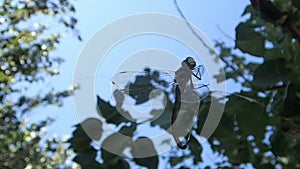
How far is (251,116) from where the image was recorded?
56 centimetres

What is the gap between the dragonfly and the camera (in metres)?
0.26

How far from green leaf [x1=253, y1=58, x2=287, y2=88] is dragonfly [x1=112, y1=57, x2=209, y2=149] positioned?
0.15m

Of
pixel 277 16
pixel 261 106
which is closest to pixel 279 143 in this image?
pixel 261 106

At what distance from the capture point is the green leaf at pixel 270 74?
47 centimetres

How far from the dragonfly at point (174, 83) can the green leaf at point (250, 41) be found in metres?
0.19

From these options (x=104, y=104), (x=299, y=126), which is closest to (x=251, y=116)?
(x=299, y=126)

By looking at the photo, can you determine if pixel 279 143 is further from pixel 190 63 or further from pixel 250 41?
pixel 190 63

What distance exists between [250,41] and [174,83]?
0.27 meters

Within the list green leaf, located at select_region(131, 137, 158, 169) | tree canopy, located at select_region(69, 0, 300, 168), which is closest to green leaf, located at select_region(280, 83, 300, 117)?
tree canopy, located at select_region(69, 0, 300, 168)

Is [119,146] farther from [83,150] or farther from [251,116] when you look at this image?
[251,116]

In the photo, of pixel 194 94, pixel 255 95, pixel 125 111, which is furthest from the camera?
pixel 255 95

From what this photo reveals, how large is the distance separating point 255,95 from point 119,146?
0.26 metres

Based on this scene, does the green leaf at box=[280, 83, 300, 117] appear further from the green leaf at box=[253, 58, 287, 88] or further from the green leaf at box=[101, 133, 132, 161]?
the green leaf at box=[101, 133, 132, 161]

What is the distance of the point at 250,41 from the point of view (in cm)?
52
